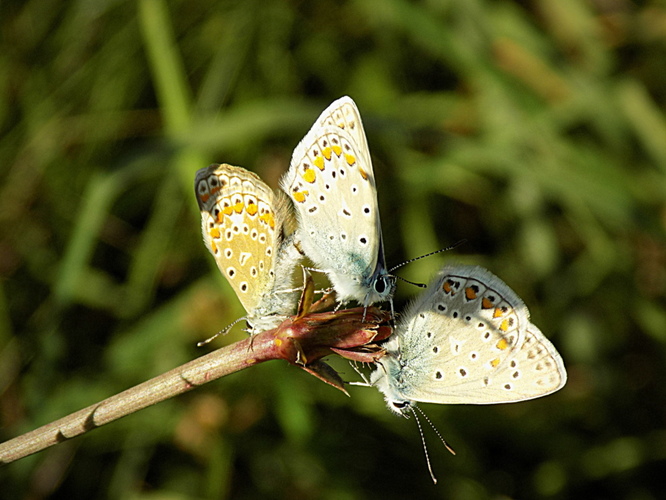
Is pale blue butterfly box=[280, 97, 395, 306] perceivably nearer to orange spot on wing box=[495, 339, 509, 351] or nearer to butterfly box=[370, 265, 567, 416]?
butterfly box=[370, 265, 567, 416]

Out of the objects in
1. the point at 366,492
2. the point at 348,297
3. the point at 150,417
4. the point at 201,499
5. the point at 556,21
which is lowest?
the point at 366,492

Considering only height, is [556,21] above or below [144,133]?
below

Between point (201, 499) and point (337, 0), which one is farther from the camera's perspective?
point (337, 0)

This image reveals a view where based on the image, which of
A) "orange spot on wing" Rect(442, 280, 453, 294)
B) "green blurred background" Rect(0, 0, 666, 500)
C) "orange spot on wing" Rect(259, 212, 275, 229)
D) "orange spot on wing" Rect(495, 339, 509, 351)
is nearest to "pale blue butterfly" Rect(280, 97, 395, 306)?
"orange spot on wing" Rect(259, 212, 275, 229)

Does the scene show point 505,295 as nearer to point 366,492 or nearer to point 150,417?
point 366,492

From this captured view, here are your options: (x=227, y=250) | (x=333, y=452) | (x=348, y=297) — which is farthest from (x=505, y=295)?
(x=333, y=452)

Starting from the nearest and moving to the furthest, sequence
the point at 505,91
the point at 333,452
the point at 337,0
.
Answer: the point at 333,452, the point at 505,91, the point at 337,0
